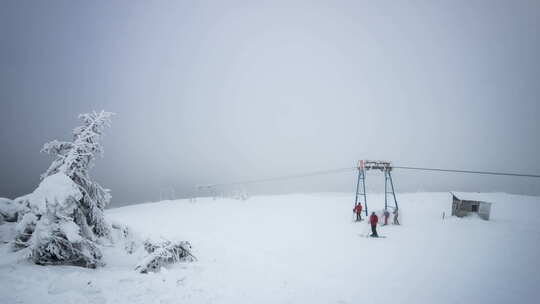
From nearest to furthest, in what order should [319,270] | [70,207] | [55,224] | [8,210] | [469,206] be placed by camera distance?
[55,224], [70,207], [319,270], [8,210], [469,206]

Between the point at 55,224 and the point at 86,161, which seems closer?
the point at 55,224

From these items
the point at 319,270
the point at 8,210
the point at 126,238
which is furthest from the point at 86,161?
the point at 319,270

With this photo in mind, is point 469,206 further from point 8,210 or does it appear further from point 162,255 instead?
point 8,210

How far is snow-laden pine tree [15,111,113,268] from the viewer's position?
7660 mm

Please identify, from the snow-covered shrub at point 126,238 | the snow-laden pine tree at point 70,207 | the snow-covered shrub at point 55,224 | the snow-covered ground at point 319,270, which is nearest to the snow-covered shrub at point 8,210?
the snow-covered ground at point 319,270

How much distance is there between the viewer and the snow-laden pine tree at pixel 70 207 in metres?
7.66

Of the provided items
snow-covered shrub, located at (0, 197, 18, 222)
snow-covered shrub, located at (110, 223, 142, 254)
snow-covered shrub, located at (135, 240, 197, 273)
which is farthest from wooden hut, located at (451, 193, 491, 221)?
snow-covered shrub, located at (0, 197, 18, 222)

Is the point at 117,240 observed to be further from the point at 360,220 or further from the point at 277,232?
the point at 360,220

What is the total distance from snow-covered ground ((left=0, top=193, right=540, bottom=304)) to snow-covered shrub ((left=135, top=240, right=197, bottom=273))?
454mm

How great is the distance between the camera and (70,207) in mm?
8031

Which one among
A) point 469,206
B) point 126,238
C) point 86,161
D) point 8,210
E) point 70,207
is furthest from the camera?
point 469,206

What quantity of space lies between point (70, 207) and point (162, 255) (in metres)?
3.68

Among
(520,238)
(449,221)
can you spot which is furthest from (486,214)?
(520,238)

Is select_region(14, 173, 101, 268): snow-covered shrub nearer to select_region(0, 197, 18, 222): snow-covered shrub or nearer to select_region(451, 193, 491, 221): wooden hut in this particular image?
select_region(0, 197, 18, 222): snow-covered shrub
